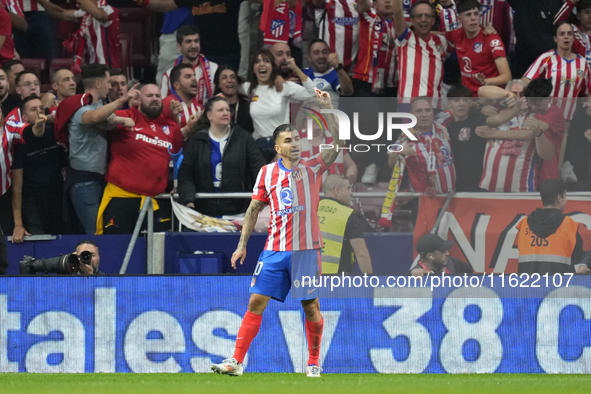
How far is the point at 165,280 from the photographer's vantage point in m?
7.36

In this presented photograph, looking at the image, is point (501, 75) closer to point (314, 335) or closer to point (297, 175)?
point (297, 175)

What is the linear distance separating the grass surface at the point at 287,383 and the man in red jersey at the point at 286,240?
0.26 meters

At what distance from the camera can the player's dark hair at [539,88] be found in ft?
28.8

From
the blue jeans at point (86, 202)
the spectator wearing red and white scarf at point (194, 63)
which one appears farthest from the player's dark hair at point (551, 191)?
the blue jeans at point (86, 202)

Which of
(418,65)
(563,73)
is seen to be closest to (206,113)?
(418,65)

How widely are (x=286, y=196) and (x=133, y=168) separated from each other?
9.57 feet

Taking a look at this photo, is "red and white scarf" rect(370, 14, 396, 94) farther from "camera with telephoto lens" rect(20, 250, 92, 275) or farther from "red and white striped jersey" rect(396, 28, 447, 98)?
"camera with telephoto lens" rect(20, 250, 92, 275)

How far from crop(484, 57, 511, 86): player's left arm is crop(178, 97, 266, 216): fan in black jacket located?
281 cm

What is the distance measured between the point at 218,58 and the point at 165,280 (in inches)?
203

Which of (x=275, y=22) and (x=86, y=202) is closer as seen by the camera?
(x=86, y=202)

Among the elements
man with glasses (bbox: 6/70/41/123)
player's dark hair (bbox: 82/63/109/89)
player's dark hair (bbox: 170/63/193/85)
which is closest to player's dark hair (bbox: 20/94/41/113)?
man with glasses (bbox: 6/70/41/123)

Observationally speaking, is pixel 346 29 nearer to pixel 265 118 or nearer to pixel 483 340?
pixel 265 118

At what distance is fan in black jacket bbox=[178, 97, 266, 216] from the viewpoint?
8742 millimetres

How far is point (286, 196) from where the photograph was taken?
6379mm
